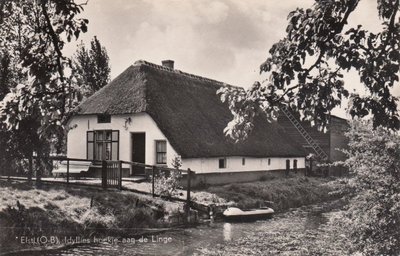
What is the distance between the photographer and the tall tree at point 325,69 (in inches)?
194

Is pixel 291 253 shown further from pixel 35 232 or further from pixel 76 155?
pixel 76 155

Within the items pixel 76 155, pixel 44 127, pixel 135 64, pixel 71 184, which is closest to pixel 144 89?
pixel 135 64

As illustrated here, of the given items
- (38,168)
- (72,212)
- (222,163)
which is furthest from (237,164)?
(72,212)

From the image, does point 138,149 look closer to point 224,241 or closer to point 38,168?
point 38,168

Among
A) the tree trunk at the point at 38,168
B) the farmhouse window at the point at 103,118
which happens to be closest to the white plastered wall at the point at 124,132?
the farmhouse window at the point at 103,118

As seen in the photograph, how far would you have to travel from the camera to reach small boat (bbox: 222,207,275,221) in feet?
50.6

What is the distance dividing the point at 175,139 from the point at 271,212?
510cm

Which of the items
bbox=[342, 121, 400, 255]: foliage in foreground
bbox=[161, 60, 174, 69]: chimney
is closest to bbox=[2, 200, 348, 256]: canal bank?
bbox=[342, 121, 400, 255]: foliage in foreground

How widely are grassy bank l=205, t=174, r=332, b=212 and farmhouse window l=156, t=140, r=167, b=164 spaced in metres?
2.35

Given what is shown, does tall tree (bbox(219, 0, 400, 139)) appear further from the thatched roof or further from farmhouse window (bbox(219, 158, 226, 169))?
farmhouse window (bbox(219, 158, 226, 169))

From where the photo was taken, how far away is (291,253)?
432 inches

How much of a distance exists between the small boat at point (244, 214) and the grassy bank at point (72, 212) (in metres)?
2.00

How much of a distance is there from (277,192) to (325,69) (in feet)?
50.2

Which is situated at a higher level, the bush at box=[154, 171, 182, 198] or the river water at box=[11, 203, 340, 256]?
the bush at box=[154, 171, 182, 198]
